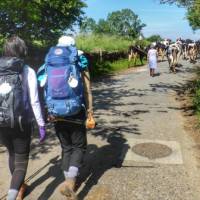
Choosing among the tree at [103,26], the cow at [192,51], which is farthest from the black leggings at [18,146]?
the tree at [103,26]

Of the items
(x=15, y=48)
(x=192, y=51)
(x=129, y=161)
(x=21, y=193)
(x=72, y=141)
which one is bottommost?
(x=129, y=161)

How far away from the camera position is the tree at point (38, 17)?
14031mm

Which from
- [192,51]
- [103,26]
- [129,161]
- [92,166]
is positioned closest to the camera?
[92,166]

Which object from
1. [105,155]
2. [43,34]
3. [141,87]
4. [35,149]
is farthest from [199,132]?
[43,34]

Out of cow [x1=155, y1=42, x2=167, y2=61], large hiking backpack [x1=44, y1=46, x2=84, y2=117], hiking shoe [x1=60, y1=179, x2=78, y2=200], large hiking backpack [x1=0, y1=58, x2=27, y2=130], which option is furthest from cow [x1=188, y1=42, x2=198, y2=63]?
large hiking backpack [x1=0, y1=58, x2=27, y2=130]

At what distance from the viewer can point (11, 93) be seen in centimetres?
490

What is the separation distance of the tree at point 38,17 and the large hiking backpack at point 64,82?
834 centimetres

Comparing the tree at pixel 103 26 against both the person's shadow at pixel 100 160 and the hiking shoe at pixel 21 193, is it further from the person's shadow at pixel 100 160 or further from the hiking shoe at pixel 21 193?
the hiking shoe at pixel 21 193

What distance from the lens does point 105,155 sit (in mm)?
7672

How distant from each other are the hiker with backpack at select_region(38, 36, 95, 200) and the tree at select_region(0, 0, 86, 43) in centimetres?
832

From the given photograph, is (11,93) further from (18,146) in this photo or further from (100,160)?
(100,160)

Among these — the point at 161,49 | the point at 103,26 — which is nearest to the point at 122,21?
the point at 103,26

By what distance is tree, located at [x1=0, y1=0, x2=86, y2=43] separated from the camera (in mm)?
14031

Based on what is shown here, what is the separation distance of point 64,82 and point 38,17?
33.0ft
